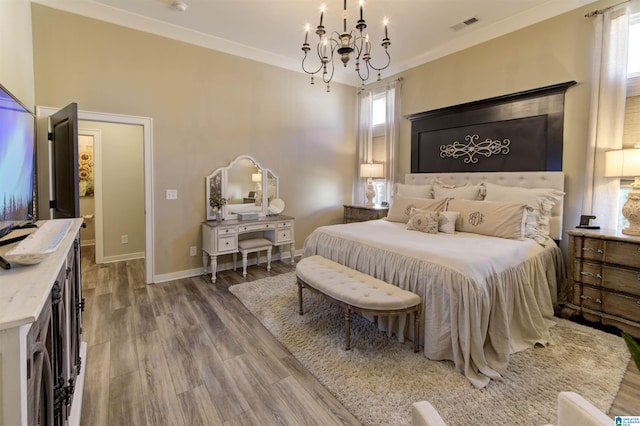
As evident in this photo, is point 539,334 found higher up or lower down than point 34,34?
lower down

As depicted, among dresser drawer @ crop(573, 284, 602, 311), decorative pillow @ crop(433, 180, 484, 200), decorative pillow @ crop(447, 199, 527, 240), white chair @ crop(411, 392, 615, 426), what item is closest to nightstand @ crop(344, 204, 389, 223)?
decorative pillow @ crop(433, 180, 484, 200)

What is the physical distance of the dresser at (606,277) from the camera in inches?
99.3

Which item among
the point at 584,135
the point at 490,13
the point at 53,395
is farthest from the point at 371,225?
the point at 53,395

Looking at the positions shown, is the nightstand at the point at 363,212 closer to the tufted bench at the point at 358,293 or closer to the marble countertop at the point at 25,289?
the tufted bench at the point at 358,293

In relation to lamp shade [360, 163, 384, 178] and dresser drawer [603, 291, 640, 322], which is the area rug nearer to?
dresser drawer [603, 291, 640, 322]

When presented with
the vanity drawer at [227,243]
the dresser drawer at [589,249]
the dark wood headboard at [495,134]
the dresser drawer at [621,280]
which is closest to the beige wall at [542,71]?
the dark wood headboard at [495,134]

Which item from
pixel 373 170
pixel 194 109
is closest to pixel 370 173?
pixel 373 170

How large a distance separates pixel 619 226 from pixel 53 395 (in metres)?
4.36

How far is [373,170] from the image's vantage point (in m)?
5.20

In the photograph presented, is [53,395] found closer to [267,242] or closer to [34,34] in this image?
[267,242]

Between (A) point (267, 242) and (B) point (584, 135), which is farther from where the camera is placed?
(A) point (267, 242)

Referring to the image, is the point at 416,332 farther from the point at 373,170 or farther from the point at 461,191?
the point at 373,170

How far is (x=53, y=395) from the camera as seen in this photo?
1116 millimetres

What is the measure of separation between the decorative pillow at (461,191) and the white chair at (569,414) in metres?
3.06
